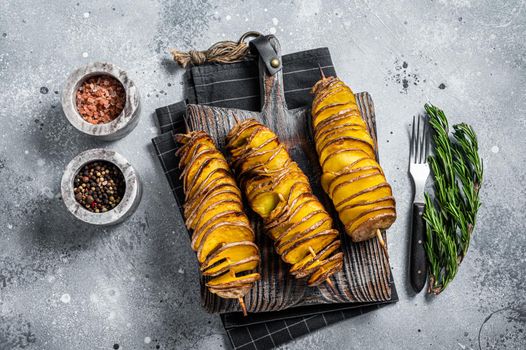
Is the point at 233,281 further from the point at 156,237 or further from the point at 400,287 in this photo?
the point at 400,287

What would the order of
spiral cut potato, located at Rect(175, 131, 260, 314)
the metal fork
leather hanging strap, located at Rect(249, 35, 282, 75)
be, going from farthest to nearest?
1. the metal fork
2. leather hanging strap, located at Rect(249, 35, 282, 75)
3. spiral cut potato, located at Rect(175, 131, 260, 314)

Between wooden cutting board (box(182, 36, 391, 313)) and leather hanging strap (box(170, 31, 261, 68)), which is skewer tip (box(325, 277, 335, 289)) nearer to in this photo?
wooden cutting board (box(182, 36, 391, 313))

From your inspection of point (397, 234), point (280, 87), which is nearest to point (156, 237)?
point (280, 87)

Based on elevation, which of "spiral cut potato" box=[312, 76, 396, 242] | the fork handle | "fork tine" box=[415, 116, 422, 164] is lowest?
the fork handle

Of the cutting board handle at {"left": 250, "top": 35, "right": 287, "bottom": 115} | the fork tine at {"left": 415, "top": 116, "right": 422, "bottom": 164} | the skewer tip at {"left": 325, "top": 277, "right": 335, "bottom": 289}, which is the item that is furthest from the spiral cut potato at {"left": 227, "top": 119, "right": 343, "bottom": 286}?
the fork tine at {"left": 415, "top": 116, "right": 422, "bottom": 164}

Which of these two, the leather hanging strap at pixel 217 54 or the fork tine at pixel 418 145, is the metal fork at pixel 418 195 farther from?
the leather hanging strap at pixel 217 54

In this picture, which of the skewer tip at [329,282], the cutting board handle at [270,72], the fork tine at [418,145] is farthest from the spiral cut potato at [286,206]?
the fork tine at [418,145]

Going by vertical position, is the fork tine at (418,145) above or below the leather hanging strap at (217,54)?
below
